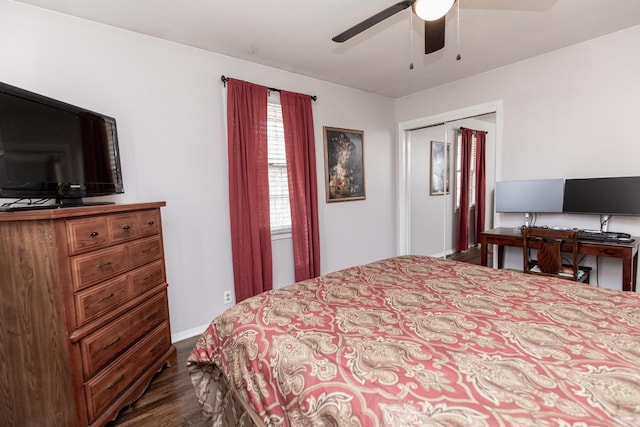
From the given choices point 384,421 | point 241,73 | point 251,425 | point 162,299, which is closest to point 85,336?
point 162,299

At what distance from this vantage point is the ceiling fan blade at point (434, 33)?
5.68 ft

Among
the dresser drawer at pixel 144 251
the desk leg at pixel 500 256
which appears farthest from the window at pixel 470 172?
the dresser drawer at pixel 144 251

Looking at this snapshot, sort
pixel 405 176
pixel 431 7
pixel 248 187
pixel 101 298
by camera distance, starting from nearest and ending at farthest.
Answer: pixel 431 7, pixel 101 298, pixel 248 187, pixel 405 176

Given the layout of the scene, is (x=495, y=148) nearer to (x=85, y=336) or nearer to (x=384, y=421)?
(x=384, y=421)

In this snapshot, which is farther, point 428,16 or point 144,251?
point 144,251

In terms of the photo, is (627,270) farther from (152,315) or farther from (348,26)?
(152,315)

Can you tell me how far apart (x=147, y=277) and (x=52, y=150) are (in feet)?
2.92

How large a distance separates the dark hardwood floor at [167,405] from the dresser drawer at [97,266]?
831 mm

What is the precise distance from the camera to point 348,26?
2.27m

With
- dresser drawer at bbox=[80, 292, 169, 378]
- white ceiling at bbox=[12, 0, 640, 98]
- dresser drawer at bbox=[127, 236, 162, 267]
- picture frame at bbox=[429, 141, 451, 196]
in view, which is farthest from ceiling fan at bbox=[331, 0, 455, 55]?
picture frame at bbox=[429, 141, 451, 196]

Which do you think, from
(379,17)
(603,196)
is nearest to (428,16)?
(379,17)

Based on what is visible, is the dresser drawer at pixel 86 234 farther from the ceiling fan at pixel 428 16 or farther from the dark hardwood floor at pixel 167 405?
the ceiling fan at pixel 428 16

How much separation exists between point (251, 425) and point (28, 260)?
4.18 feet

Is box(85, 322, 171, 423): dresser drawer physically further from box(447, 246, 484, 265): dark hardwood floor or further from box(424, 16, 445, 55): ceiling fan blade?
box(447, 246, 484, 265): dark hardwood floor
